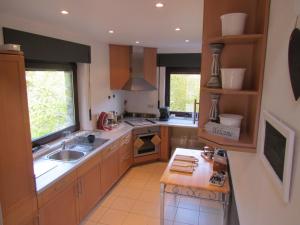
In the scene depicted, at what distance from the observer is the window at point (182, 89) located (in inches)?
182

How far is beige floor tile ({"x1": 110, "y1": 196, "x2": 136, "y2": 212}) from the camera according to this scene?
3.03 meters

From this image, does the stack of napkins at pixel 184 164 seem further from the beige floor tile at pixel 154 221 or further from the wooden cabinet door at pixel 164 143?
the wooden cabinet door at pixel 164 143

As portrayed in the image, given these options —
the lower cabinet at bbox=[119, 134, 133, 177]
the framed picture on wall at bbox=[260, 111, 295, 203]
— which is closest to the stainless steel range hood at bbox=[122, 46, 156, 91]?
the lower cabinet at bbox=[119, 134, 133, 177]

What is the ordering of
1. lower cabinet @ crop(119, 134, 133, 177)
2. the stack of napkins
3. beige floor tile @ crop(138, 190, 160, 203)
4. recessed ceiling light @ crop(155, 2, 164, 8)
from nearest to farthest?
recessed ceiling light @ crop(155, 2, 164, 8)
the stack of napkins
beige floor tile @ crop(138, 190, 160, 203)
lower cabinet @ crop(119, 134, 133, 177)

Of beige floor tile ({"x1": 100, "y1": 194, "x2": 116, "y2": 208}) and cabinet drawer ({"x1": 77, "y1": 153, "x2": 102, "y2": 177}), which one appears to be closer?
cabinet drawer ({"x1": 77, "y1": 153, "x2": 102, "y2": 177})

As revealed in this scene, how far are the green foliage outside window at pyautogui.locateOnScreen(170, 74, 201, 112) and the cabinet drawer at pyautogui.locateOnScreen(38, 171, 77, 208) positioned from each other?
2.95 metres

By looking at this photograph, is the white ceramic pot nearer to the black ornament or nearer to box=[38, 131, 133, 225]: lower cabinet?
the black ornament

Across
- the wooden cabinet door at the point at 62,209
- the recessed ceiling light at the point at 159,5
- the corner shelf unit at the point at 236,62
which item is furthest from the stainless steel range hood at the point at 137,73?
the corner shelf unit at the point at 236,62

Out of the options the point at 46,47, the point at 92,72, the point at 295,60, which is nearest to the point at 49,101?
the point at 46,47

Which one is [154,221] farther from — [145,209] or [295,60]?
[295,60]

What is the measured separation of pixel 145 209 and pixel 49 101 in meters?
2.02

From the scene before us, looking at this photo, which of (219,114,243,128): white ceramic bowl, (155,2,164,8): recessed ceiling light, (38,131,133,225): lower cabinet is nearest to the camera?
(219,114,243,128): white ceramic bowl

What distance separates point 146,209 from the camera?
3006 millimetres

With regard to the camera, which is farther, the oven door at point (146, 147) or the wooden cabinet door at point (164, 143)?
the wooden cabinet door at point (164, 143)
